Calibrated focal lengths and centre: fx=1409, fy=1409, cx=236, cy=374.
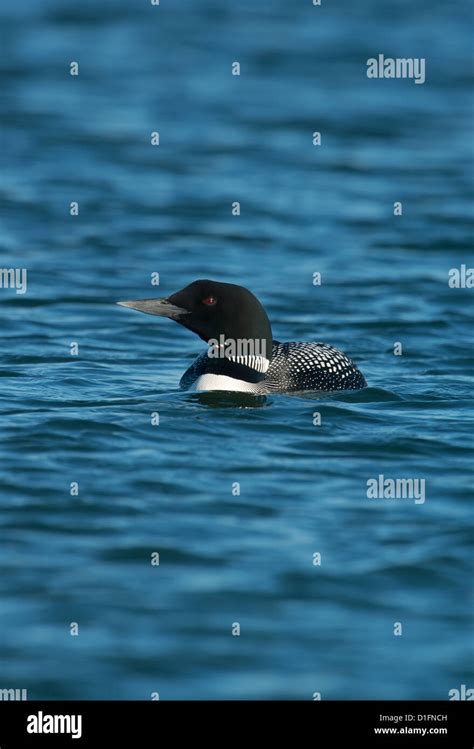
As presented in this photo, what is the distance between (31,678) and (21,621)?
0.44m

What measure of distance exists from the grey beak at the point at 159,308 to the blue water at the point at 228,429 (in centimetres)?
56

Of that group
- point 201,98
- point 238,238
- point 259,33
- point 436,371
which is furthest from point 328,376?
point 259,33

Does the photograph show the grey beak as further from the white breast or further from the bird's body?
the white breast

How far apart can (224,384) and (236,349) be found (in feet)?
0.85

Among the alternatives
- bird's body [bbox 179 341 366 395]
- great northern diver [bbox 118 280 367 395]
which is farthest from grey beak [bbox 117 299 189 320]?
bird's body [bbox 179 341 366 395]

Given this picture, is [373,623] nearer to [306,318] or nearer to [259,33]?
[306,318]

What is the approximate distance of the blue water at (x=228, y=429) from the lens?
579 centimetres

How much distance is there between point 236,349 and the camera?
930 centimetres

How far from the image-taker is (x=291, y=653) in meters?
5.71

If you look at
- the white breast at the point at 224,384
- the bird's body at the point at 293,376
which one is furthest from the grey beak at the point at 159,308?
the white breast at the point at 224,384

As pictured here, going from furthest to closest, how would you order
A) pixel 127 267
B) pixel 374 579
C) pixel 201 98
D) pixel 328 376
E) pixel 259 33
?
1. pixel 259 33
2. pixel 201 98
3. pixel 127 267
4. pixel 328 376
5. pixel 374 579

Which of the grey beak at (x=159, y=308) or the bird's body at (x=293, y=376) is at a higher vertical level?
the grey beak at (x=159, y=308)

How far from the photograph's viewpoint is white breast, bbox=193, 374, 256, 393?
9.23 m

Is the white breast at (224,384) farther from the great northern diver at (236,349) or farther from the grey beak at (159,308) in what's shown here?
the grey beak at (159,308)
